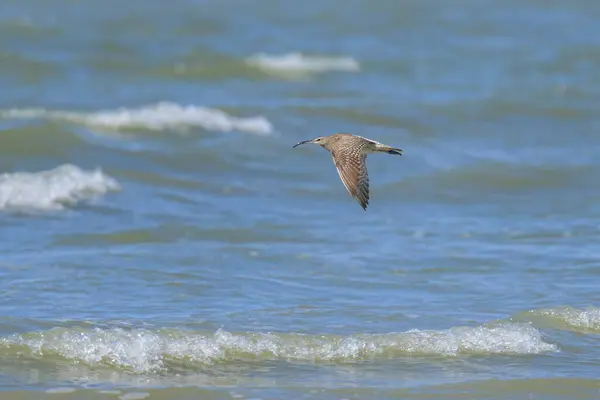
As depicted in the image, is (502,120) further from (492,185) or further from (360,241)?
(360,241)

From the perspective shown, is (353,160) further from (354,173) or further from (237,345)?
(237,345)

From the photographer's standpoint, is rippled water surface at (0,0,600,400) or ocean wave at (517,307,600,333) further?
ocean wave at (517,307,600,333)

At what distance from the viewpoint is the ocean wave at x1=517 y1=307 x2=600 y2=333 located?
6.72 m

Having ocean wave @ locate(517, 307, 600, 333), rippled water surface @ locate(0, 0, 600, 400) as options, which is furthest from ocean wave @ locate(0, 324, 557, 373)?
ocean wave @ locate(517, 307, 600, 333)

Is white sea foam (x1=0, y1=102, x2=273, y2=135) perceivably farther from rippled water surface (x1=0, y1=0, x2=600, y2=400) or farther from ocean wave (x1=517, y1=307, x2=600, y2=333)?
ocean wave (x1=517, y1=307, x2=600, y2=333)

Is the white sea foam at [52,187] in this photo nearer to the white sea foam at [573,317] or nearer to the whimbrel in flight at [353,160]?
the whimbrel in flight at [353,160]

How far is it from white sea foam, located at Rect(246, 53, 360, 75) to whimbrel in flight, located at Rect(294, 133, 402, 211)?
8521mm

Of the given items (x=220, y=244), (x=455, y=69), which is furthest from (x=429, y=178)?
(x=455, y=69)

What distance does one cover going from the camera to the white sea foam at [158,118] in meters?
12.5

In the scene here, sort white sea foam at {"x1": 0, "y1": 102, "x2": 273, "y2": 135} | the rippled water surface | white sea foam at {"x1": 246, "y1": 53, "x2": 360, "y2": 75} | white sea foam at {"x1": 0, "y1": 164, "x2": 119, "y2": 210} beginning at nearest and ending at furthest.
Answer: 1. the rippled water surface
2. white sea foam at {"x1": 0, "y1": 164, "x2": 119, "y2": 210}
3. white sea foam at {"x1": 0, "y1": 102, "x2": 273, "y2": 135}
4. white sea foam at {"x1": 246, "y1": 53, "x2": 360, "y2": 75}

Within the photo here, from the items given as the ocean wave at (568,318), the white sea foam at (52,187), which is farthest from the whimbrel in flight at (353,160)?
the white sea foam at (52,187)

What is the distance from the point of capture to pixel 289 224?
29.7 feet

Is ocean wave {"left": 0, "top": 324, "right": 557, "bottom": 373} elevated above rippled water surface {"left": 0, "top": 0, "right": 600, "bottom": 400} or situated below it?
below

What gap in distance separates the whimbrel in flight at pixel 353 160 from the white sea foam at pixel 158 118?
447cm
